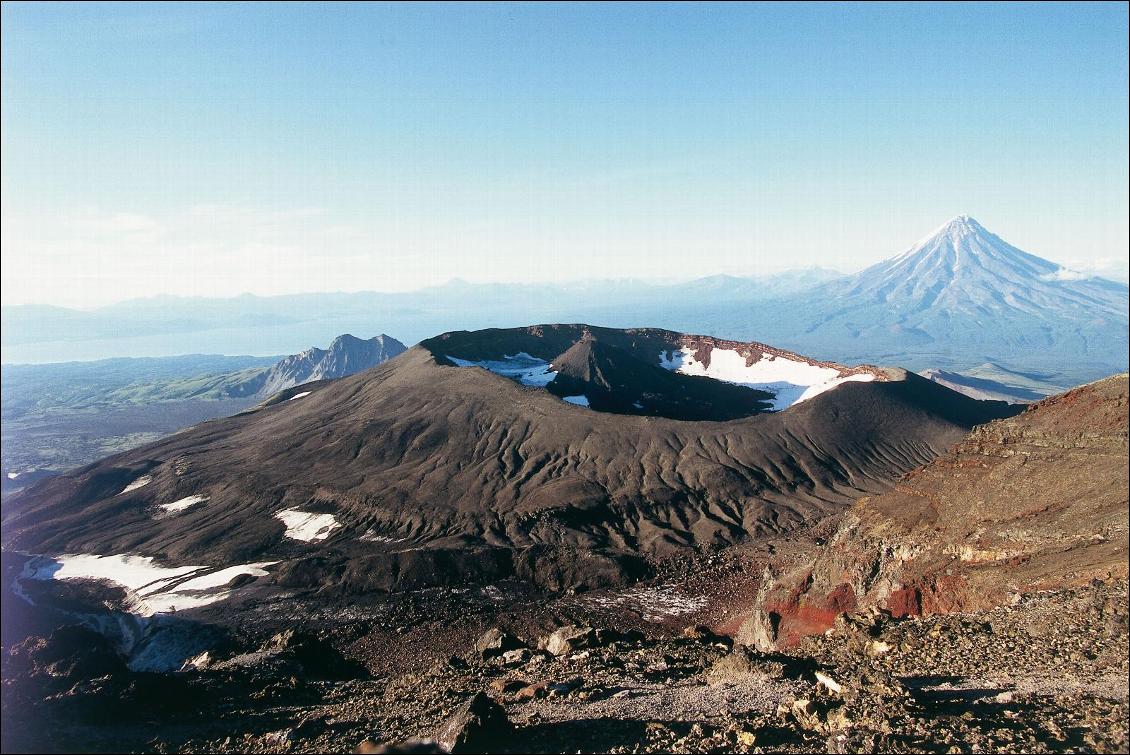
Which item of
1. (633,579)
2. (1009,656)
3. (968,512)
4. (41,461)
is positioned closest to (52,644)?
(633,579)

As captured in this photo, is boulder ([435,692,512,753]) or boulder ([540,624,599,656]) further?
boulder ([540,624,599,656])

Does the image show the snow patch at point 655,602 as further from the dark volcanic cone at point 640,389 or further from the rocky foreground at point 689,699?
the dark volcanic cone at point 640,389

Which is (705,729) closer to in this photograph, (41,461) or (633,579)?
A: (633,579)

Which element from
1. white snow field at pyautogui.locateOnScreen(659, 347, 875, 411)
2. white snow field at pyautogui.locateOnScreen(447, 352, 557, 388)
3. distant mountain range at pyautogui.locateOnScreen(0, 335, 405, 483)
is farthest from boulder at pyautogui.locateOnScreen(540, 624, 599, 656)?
distant mountain range at pyautogui.locateOnScreen(0, 335, 405, 483)

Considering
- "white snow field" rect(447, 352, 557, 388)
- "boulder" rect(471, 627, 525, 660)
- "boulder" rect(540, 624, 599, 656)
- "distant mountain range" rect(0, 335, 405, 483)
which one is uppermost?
"white snow field" rect(447, 352, 557, 388)

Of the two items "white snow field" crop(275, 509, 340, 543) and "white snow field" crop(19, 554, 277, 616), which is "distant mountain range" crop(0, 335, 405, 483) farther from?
"white snow field" crop(275, 509, 340, 543)

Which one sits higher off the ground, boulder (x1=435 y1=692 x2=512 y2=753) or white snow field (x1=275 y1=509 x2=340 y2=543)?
boulder (x1=435 y1=692 x2=512 y2=753)

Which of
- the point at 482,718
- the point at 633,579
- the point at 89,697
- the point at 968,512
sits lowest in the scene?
the point at 633,579
